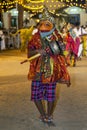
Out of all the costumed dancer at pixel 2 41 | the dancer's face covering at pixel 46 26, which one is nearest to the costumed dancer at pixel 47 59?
the dancer's face covering at pixel 46 26

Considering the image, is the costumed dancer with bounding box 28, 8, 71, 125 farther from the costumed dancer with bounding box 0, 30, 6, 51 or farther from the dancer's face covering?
the costumed dancer with bounding box 0, 30, 6, 51

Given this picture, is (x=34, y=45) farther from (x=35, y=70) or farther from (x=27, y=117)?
(x=27, y=117)

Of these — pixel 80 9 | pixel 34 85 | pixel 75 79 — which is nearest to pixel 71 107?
pixel 34 85

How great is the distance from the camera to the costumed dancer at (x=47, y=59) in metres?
7.18

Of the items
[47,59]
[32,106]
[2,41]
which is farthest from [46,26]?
[2,41]

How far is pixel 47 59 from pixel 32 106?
6.62ft

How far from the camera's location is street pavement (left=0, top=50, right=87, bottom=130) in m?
7.43

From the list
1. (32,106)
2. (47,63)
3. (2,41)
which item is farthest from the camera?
(2,41)

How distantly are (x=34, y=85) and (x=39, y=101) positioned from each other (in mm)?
269

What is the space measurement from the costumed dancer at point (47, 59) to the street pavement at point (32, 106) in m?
0.56

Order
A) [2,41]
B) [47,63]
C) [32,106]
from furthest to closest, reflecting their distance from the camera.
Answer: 1. [2,41]
2. [32,106]
3. [47,63]

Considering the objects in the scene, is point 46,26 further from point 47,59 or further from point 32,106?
point 32,106

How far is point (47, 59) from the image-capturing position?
723 cm

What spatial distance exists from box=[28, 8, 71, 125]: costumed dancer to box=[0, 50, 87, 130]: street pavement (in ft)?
1.85
